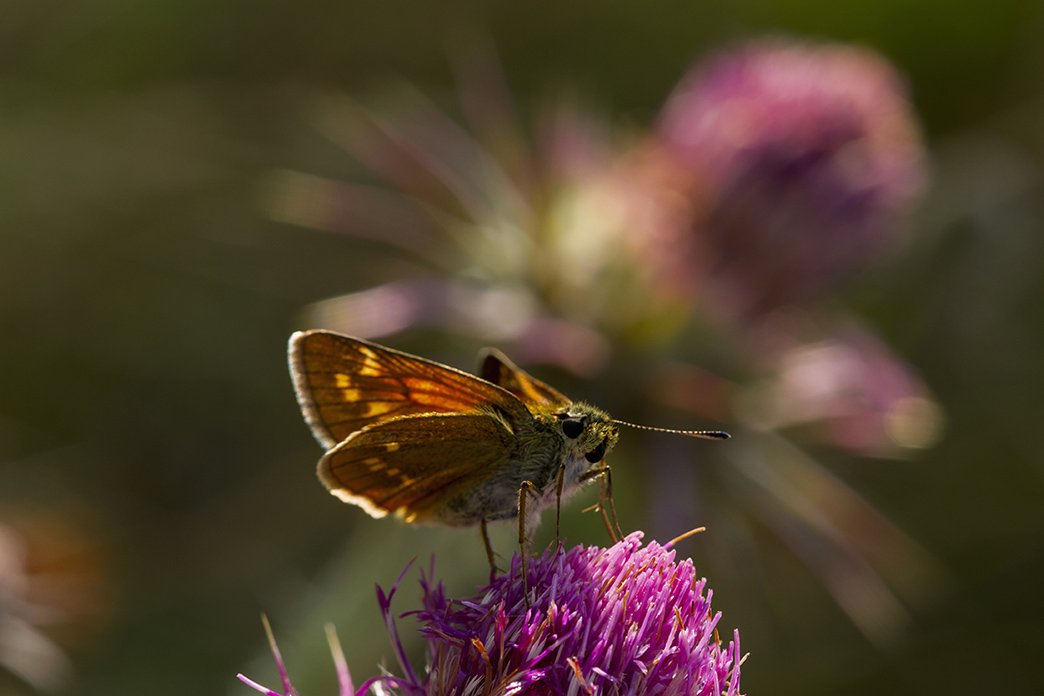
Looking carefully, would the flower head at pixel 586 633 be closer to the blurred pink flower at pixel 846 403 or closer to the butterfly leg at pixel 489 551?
the butterfly leg at pixel 489 551

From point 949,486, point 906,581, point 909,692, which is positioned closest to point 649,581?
point 906,581

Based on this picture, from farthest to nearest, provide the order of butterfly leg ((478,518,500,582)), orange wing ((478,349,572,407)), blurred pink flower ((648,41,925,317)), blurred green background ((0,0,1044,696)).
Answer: blurred green background ((0,0,1044,696))
blurred pink flower ((648,41,925,317))
orange wing ((478,349,572,407))
butterfly leg ((478,518,500,582))

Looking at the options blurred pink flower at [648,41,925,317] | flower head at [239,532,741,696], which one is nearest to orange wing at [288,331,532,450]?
flower head at [239,532,741,696]

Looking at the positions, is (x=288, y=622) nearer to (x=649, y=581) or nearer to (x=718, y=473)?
(x=718, y=473)

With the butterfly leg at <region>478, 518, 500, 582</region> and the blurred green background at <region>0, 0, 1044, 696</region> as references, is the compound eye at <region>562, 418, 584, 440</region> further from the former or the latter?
the blurred green background at <region>0, 0, 1044, 696</region>

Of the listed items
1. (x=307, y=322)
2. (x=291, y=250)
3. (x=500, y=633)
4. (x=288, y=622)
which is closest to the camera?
(x=500, y=633)

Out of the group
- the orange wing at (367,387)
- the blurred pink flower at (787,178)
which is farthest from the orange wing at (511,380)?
the blurred pink flower at (787,178)

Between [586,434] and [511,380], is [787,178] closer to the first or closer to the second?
[511,380]
